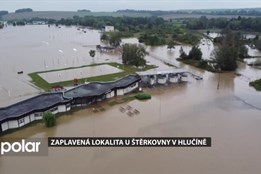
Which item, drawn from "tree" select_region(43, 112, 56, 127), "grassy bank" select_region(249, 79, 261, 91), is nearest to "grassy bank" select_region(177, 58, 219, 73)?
"grassy bank" select_region(249, 79, 261, 91)

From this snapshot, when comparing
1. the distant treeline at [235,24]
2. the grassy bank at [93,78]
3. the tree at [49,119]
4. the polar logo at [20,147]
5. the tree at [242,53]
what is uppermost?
the distant treeline at [235,24]

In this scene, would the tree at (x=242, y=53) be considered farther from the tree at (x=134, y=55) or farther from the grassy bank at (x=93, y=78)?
the tree at (x=134, y=55)

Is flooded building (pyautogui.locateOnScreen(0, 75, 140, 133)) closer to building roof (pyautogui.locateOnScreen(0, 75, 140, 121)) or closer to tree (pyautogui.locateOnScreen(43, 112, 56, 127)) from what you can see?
building roof (pyautogui.locateOnScreen(0, 75, 140, 121))

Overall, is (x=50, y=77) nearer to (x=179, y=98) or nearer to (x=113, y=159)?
(x=179, y=98)

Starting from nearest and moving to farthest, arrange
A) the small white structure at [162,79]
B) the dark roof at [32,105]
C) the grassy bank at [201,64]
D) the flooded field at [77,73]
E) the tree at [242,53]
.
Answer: the dark roof at [32,105], the small white structure at [162,79], the flooded field at [77,73], the grassy bank at [201,64], the tree at [242,53]

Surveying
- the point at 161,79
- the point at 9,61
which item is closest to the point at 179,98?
the point at 161,79

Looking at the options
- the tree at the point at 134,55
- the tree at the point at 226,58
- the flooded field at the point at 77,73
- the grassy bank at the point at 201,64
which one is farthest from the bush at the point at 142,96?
the tree at the point at 226,58

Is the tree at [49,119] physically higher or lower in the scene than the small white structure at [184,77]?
lower

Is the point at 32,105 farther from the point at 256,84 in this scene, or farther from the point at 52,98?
the point at 256,84
